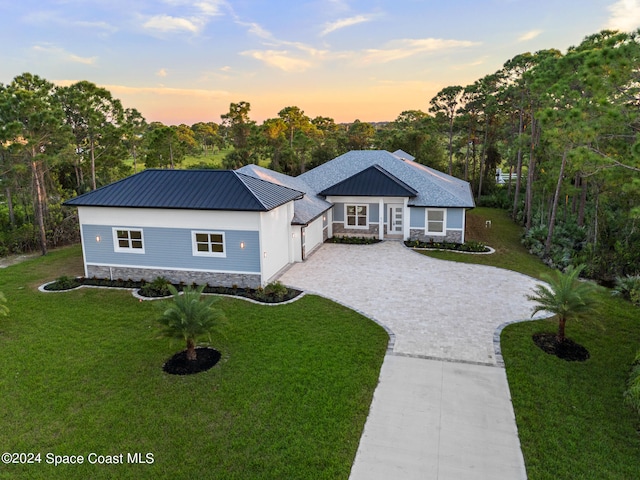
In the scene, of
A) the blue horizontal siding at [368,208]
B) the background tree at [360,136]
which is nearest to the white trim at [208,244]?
the blue horizontal siding at [368,208]

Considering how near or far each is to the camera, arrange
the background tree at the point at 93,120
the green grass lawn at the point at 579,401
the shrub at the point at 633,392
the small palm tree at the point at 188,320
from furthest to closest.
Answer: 1. the background tree at the point at 93,120
2. the small palm tree at the point at 188,320
3. the shrub at the point at 633,392
4. the green grass lawn at the point at 579,401

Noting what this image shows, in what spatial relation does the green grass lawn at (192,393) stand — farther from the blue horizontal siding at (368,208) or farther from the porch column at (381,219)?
the blue horizontal siding at (368,208)

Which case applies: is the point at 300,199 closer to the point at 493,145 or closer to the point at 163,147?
the point at 163,147

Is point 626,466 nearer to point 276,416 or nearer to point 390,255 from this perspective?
point 276,416

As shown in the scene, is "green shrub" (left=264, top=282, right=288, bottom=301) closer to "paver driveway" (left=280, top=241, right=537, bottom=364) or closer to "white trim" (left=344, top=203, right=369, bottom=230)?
"paver driveway" (left=280, top=241, right=537, bottom=364)

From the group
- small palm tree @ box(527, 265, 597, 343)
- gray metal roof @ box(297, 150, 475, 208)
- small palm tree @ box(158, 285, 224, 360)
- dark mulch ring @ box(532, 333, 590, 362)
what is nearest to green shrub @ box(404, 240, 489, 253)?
gray metal roof @ box(297, 150, 475, 208)

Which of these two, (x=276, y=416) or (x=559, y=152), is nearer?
(x=276, y=416)

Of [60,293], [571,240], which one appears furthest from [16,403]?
[571,240]
